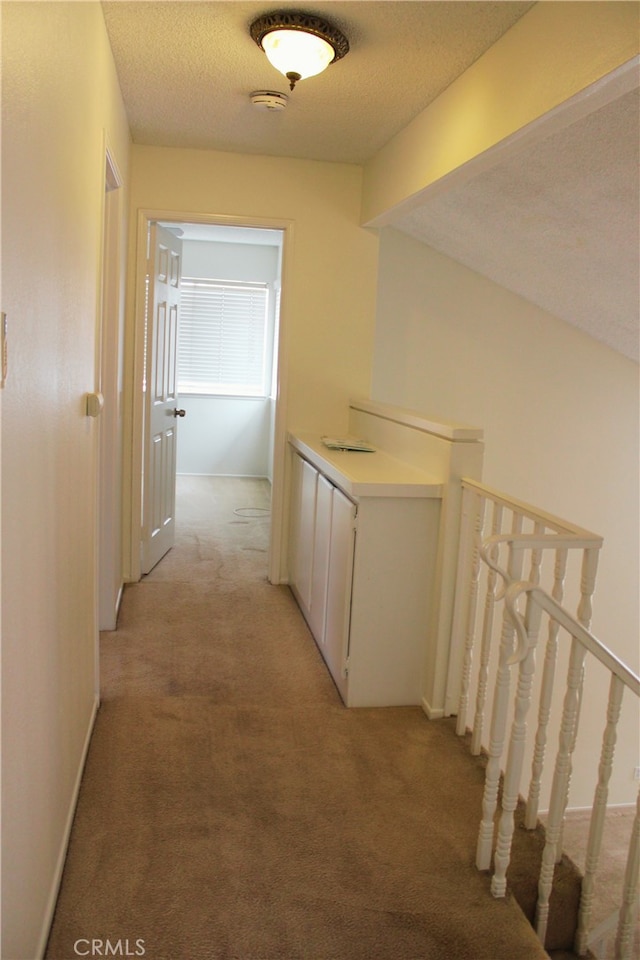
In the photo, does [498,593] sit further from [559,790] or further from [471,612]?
[471,612]

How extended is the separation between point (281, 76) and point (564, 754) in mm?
2624

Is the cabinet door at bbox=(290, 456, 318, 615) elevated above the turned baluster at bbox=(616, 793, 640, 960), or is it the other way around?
the cabinet door at bbox=(290, 456, 318, 615)

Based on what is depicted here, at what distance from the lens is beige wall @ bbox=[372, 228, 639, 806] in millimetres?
4770

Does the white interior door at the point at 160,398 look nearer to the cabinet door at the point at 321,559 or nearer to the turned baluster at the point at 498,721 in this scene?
the cabinet door at the point at 321,559

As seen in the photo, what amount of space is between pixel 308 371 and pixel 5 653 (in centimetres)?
337

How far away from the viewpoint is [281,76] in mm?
3109

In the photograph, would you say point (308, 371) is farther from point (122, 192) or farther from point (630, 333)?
point (630, 333)

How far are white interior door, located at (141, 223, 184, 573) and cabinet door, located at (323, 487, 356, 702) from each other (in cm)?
156

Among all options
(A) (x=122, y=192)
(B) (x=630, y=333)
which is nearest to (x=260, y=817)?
(A) (x=122, y=192)

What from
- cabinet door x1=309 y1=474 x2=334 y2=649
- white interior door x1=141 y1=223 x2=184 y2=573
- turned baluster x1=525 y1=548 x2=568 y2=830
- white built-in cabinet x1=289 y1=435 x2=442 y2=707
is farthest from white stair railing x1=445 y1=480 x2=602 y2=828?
white interior door x1=141 y1=223 x2=184 y2=573

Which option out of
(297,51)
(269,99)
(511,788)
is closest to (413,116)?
Answer: (269,99)

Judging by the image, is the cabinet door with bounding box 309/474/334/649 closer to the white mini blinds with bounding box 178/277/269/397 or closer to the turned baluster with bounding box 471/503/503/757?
the turned baluster with bounding box 471/503/503/757

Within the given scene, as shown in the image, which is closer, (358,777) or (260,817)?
(260,817)

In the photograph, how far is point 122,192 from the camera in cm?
363
